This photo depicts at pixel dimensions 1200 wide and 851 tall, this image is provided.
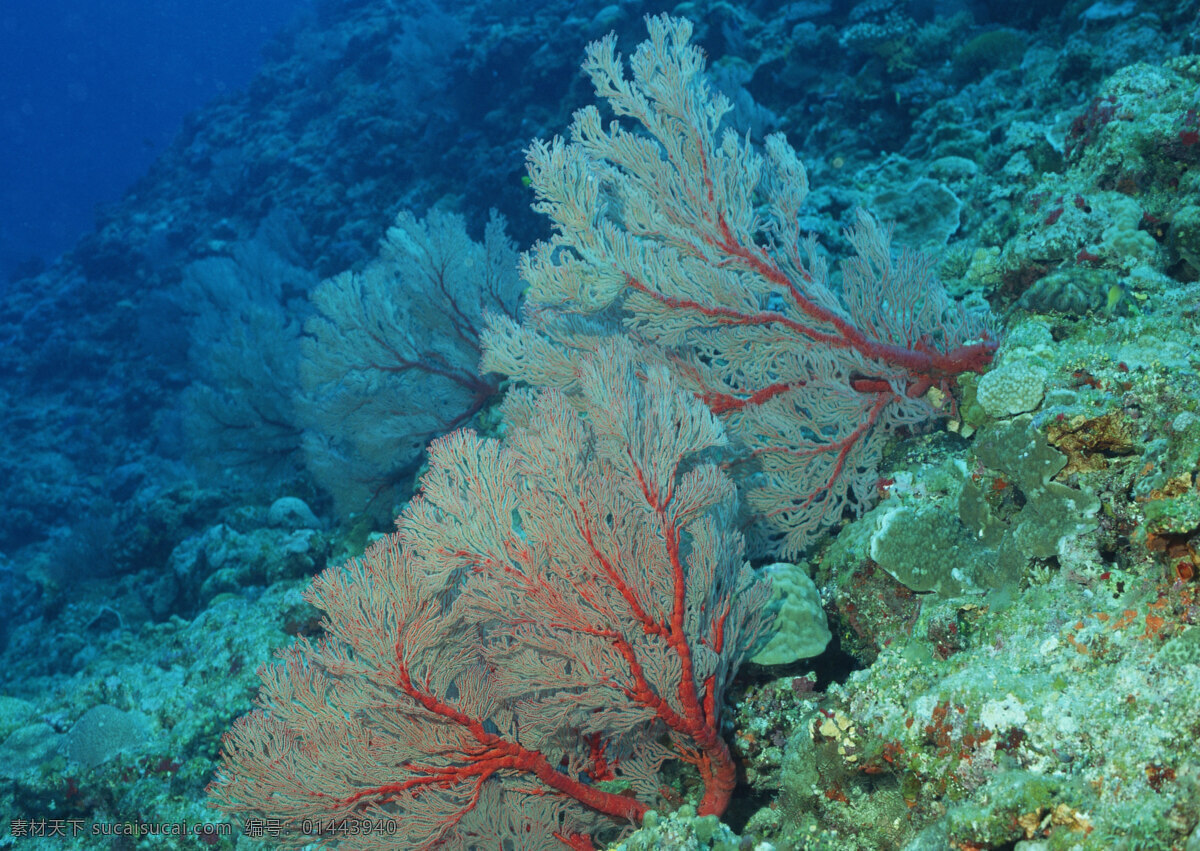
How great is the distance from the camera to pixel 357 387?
7547 mm

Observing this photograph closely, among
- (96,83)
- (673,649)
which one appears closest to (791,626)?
(673,649)

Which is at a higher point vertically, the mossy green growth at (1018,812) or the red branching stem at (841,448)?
the red branching stem at (841,448)

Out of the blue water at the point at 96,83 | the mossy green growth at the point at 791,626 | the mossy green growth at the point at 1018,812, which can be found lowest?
the mossy green growth at the point at 1018,812

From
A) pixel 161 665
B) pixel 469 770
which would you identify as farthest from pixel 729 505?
pixel 161 665

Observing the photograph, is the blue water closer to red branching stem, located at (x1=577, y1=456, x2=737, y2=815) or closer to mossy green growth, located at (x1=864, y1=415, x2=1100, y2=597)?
red branching stem, located at (x1=577, y1=456, x2=737, y2=815)

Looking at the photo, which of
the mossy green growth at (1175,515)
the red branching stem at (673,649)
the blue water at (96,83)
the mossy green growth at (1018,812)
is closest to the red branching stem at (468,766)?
the red branching stem at (673,649)

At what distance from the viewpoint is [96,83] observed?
77.1 meters

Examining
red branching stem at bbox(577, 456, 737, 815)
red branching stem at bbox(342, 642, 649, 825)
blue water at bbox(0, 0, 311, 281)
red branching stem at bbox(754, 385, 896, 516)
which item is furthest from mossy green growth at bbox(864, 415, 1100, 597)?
blue water at bbox(0, 0, 311, 281)

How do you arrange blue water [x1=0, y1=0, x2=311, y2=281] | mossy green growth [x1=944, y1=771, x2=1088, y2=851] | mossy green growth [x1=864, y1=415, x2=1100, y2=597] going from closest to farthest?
mossy green growth [x1=944, y1=771, x2=1088, y2=851] < mossy green growth [x1=864, y1=415, x2=1100, y2=597] < blue water [x1=0, y1=0, x2=311, y2=281]

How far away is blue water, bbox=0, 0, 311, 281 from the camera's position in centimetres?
6194

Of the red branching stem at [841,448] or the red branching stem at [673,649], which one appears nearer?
the red branching stem at [673,649]

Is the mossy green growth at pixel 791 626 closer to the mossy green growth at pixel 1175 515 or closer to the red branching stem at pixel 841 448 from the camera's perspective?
the red branching stem at pixel 841 448

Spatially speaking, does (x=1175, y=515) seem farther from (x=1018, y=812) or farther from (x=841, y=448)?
(x=841, y=448)

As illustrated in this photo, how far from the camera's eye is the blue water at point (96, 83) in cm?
6194
